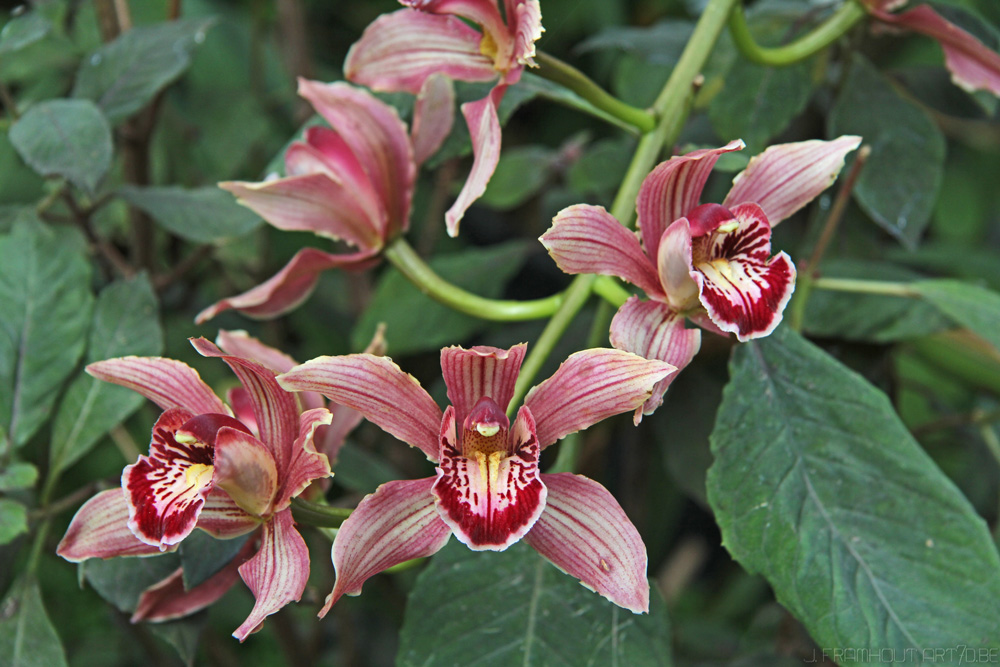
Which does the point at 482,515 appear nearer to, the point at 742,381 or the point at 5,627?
the point at 742,381

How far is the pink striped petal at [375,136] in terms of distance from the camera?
75 cm

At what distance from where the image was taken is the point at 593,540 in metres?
0.57

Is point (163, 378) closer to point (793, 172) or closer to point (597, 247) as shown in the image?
point (597, 247)

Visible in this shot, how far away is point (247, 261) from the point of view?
4.31 feet

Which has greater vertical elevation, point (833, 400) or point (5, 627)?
point (833, 400)

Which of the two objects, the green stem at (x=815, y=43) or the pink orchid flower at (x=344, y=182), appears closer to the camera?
the pink orchid flower at (x=344, y=182)

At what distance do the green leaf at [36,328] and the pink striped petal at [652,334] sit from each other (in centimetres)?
52

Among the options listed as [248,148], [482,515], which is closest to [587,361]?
[482,515]

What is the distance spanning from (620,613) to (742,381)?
0.73 ft

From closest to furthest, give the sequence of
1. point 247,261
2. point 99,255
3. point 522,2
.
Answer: point 522,2 < point 99,255 < point 247,261

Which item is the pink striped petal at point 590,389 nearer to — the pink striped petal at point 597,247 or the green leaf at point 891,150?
the pink striped petal at point 597,247

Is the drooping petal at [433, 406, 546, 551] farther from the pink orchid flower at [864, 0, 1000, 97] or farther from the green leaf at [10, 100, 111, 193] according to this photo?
the pink orchid flower at [864, 0, 1000, 97]

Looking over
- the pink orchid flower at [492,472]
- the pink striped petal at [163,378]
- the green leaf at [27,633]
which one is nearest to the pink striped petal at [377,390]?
the pink orchid flower at [492,472]

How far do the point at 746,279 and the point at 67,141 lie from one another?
0.64 metres
